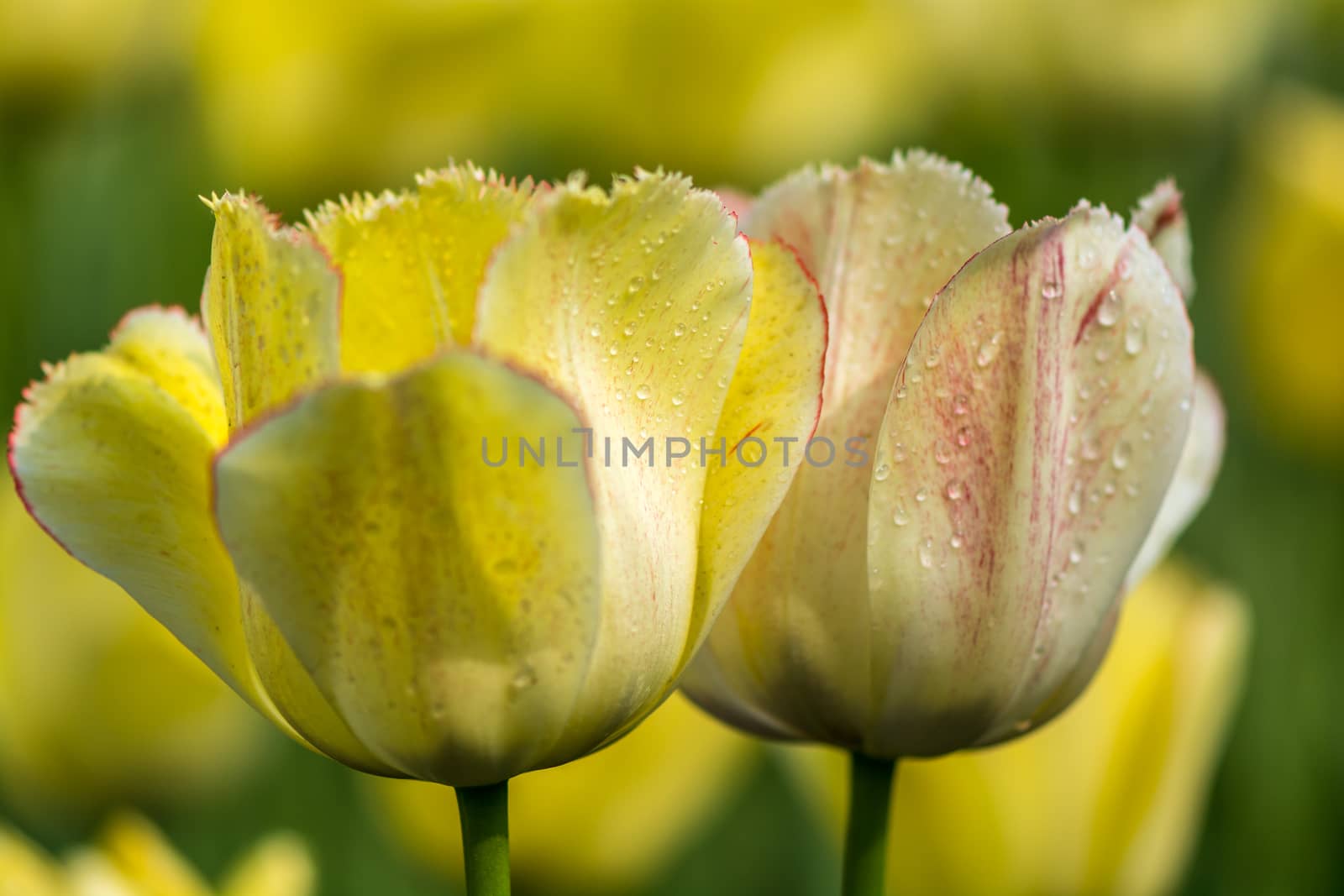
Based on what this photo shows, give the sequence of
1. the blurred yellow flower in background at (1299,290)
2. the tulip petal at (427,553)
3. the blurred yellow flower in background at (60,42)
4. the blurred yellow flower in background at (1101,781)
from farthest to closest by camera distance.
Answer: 1. the blurred yellow flower in background at (60,42)
2. the blurred yellow flower in background at (1299,290)
3. the blurred yellow flower in background at (1101,781)
4. the tulip petal at (427,553)

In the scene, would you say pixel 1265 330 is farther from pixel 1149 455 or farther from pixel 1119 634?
pixel 1149 455

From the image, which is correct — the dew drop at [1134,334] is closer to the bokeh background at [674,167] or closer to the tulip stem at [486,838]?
the tulip stem at [486,838]

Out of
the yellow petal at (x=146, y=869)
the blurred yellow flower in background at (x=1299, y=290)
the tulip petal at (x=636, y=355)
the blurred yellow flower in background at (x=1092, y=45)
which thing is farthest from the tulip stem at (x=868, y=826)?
the blurred yellow flower in background at (x=1092, y=45)

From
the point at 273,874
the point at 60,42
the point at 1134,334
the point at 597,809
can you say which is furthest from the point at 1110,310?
the point at 60,42

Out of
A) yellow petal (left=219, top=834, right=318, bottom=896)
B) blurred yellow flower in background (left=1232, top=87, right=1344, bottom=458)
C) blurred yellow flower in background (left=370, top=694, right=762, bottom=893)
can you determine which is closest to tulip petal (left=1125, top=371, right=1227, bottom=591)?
yellow petal (left=219, top=834, right=318, bottom=896)

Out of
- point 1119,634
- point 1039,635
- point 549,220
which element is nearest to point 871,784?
point 1039,635

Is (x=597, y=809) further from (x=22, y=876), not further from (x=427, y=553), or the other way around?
(x=427, y=553)
